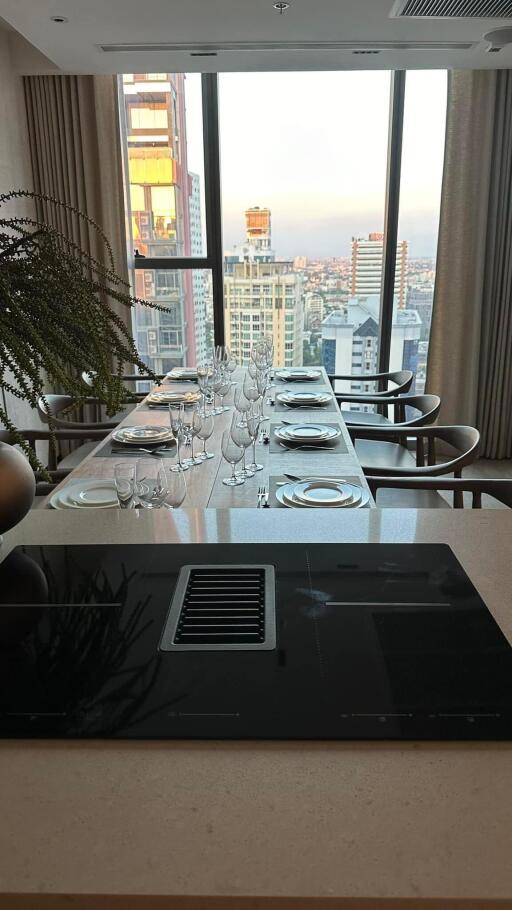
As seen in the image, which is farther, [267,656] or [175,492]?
[175,492]

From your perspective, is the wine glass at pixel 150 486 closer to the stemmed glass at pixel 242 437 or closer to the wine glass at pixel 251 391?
the stemmed glass at pixel 242 437

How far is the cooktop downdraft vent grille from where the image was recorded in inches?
39.1

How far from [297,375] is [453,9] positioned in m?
1.90

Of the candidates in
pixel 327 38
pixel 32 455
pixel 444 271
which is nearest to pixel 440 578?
pixel 32 455

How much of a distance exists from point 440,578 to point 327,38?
11.1 feet

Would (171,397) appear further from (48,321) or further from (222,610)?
(222,610)

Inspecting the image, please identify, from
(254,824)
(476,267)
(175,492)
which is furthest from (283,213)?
(254,824)

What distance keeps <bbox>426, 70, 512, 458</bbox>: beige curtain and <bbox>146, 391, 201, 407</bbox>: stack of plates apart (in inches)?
88.1

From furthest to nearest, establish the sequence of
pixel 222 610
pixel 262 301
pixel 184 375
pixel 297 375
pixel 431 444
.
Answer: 1. pixel 262 301
2. pixel 184 375
3. pixel 297 375
4. pixel 431 444
5. pixel 222 610

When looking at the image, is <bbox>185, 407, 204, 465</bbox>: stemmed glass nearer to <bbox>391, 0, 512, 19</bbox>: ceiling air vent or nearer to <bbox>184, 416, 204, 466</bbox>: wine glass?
<bbox>184, 416, 204, 466</bbox>: wine glass

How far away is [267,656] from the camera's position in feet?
3.14

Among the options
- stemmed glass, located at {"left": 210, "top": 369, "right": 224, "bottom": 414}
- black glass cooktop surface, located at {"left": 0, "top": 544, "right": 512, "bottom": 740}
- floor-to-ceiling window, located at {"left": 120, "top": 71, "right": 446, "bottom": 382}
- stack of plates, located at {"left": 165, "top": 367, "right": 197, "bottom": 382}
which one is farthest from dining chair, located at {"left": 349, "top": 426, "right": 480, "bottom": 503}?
floor-to-ceiling window, located at {"left": 120, "top": 71, "right": 446, "bottom": 382}

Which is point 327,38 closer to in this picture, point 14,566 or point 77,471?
point 77,471

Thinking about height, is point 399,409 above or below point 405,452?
above
